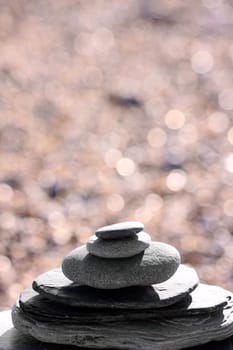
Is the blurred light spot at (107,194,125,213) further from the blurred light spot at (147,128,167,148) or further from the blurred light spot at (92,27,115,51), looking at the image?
the blurred light spot at (92,27,115,51)

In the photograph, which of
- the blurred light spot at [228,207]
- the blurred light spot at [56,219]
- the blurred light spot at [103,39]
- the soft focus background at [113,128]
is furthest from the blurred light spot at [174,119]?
the blurred light spot at [56,219]

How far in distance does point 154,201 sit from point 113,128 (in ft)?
3.60

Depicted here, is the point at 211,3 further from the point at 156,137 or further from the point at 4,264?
the point at 4,264

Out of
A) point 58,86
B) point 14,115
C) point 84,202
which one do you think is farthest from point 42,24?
point 84,202

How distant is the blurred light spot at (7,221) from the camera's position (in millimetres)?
3990

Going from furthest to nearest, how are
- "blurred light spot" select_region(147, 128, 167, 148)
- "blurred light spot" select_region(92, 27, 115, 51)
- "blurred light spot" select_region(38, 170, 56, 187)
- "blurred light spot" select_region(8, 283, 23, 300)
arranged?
1. "blurred light spot" select_region(92, 27, 115, 51)
2. "blurred light spot" select_region(147, 128, 167, 148)
3. "blurred light spot" select_region(38, 170, 56, 187)
4. "blurred light spot" select_region(8, 283, 23, 300)

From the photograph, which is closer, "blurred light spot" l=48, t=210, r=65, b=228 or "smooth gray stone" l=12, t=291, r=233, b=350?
"smooth gray stone" l=12, t=291, r=233, b=350

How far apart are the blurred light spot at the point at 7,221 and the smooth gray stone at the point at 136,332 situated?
2.01 meters

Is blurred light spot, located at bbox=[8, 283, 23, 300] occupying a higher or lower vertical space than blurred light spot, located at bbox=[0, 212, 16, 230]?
lower

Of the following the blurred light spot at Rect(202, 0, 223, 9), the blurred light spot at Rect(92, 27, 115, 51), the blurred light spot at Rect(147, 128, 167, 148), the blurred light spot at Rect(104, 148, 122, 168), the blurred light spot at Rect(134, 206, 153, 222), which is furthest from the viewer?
the blurred light spot at Rect(202, 0, 223, 9)

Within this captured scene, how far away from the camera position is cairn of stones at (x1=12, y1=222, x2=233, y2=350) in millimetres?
1953

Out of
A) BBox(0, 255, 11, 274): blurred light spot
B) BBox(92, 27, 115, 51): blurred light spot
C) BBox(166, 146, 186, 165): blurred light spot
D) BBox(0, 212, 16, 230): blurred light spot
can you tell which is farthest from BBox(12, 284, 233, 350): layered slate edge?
BBox(92, 27, 115, 51): blurred light spot

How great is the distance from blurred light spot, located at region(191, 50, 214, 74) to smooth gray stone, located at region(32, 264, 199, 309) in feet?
15.1

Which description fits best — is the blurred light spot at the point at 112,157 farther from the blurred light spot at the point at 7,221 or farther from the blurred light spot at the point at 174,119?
the blurred light spot at the point at 7,221
